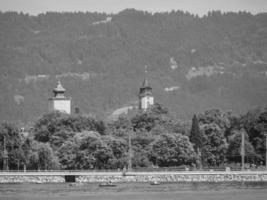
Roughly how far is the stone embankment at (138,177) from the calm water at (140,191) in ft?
11.2

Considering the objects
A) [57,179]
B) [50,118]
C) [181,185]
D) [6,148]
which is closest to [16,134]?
[6,148]

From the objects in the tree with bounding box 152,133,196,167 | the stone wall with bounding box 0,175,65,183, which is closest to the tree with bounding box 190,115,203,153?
the tree with bounding box 152,133,196,167

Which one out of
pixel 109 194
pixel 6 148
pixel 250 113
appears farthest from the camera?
pixel 250 113

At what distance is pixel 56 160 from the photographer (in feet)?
514

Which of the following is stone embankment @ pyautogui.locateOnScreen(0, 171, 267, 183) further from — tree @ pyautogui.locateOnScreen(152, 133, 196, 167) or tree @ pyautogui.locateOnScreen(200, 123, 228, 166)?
tree @ pyautogui.locateOnScreen(200, 123, 228, 166)

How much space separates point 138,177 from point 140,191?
19.3m

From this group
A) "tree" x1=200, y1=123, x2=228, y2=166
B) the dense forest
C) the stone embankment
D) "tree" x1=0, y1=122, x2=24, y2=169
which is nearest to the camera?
the stone embankment

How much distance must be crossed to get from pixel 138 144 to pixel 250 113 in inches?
Result: 980

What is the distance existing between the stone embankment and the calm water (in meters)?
3.41

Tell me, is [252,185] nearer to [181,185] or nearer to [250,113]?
[181,185]

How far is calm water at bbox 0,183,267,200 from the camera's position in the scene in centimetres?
11538

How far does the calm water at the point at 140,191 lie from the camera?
115 metres

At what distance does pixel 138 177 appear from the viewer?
144000mm

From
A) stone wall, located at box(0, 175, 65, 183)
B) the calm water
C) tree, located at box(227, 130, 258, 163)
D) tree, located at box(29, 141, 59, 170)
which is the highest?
tree, located at box(227, 130, 258, 163)
